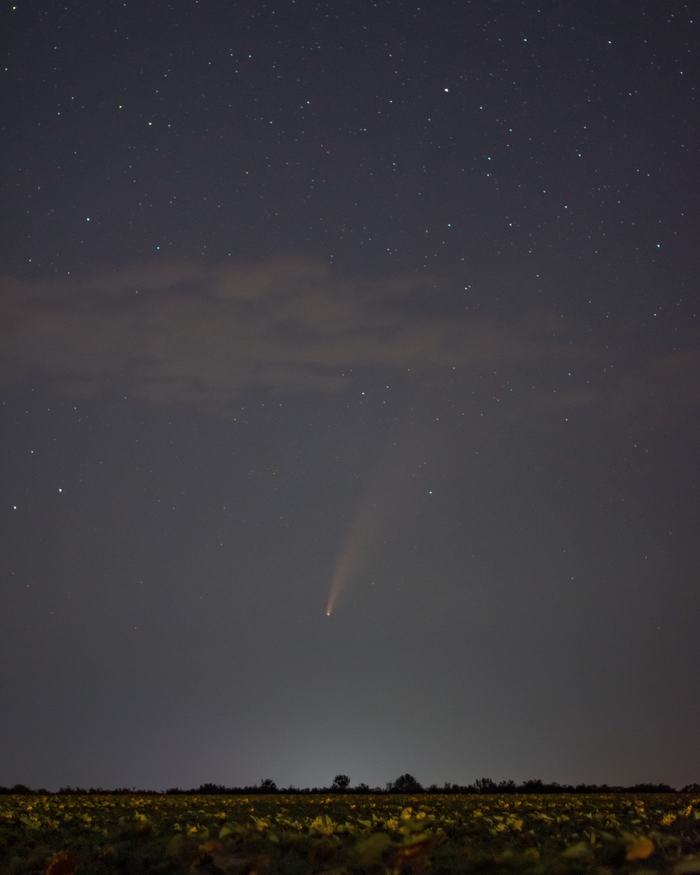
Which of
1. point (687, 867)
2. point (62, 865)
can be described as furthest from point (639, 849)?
point (62, 865)

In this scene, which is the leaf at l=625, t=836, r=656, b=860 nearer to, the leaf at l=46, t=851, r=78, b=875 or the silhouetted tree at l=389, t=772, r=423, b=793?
the leaf at l=46, t=851, r=78, b=875

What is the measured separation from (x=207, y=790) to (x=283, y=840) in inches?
2023

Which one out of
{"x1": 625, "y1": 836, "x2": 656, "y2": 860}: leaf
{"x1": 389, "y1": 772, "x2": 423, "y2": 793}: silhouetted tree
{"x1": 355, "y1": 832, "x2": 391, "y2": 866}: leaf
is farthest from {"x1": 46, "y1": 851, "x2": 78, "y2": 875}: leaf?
{"x1": 389, "y1": 772, "x2": 423, "y2": 793}: silhouetted tree

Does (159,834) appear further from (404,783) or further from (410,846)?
(404,783)

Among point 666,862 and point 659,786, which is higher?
point 666,862

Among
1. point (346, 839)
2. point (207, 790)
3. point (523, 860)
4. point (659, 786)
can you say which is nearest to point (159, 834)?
point (346, 839)

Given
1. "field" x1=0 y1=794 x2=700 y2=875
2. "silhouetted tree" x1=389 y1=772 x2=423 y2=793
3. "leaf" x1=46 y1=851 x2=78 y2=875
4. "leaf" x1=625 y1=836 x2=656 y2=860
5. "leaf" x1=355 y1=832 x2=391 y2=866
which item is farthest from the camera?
"silhouetted tree" x1=389 y1=772 x2=423 y2=793

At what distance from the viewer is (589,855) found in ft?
32.1

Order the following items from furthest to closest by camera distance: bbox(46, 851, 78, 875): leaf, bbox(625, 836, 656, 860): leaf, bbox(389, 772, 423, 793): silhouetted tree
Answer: bbox(389, 772, 423, 793): silhouetted tree, bbox(46, 851, 78, 875): leaf, bbox(625, 836, 656, 860): leaf

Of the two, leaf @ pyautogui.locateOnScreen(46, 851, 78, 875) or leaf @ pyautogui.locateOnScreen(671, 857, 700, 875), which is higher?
leaf @ pyautogui.locateOnScreen(671, 857, 700, 875)

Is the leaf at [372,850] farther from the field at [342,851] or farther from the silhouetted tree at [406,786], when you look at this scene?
the silhouetted tree at [406,786]

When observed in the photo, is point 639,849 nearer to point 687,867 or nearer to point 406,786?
point 687,867

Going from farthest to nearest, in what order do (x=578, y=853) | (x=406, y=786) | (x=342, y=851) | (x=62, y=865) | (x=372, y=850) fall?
(x=406, y=786)
(x=62, y=865)
(x=342, y=851)
(x=372, y=850)
(x=578, y=853)

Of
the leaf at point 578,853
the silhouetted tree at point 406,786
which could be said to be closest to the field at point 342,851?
the leaf at point 578,853
